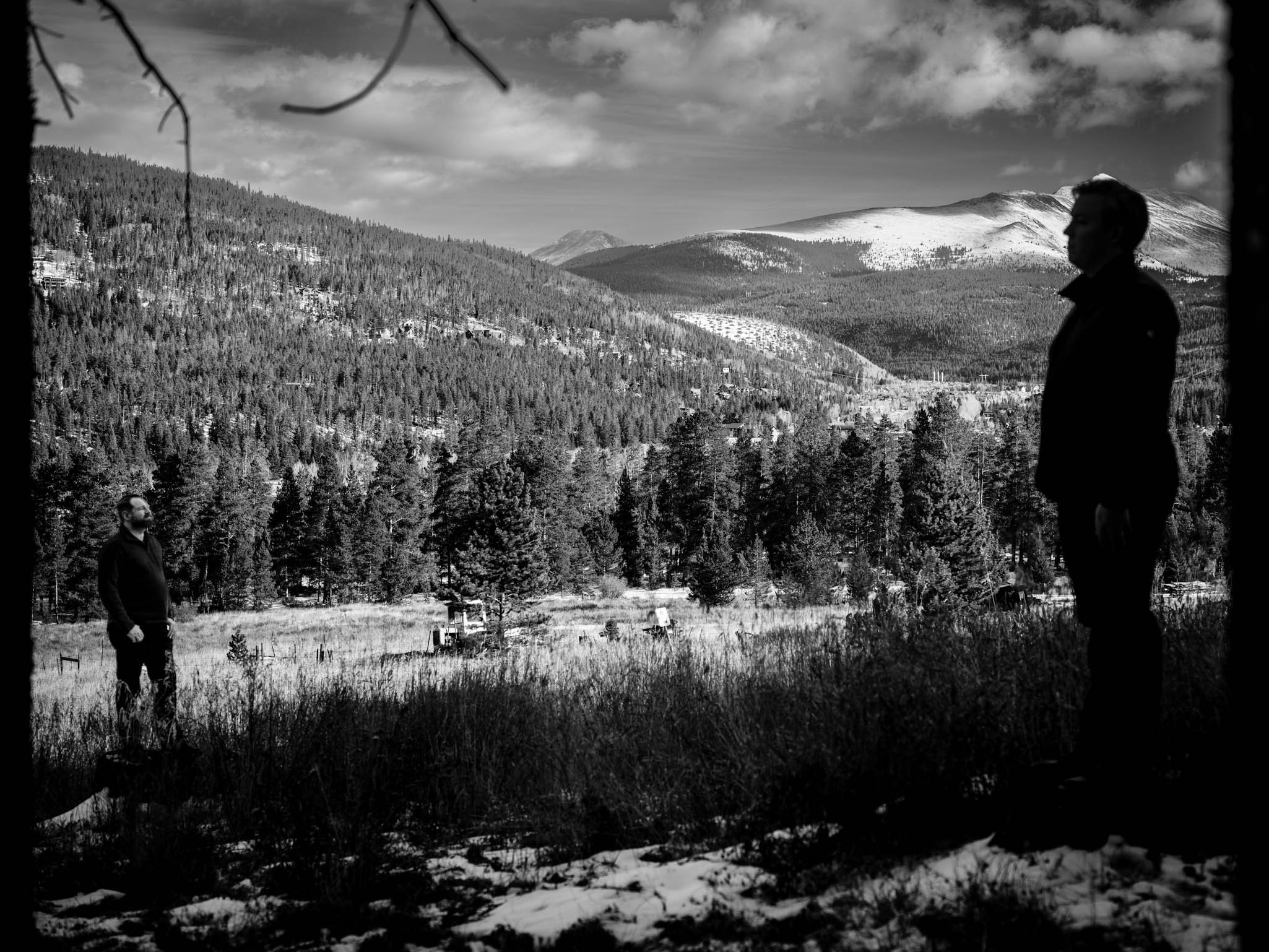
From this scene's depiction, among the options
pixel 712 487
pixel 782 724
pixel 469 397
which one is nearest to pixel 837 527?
pixel 712 487

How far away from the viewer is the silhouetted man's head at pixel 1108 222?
290cm

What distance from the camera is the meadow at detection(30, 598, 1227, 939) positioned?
11.2ft

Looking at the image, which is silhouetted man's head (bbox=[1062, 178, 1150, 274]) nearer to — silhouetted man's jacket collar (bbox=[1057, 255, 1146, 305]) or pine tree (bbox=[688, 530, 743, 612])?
silhouetted man's jacket collar (bbox=[1057, 255, 1146, 305])

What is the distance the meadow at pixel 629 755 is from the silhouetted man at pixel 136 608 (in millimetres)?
338

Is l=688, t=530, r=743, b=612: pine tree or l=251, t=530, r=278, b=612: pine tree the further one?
l=251, t=530, r=278, b=612: pine tree

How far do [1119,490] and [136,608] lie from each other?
6688mm

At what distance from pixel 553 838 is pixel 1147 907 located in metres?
2.42

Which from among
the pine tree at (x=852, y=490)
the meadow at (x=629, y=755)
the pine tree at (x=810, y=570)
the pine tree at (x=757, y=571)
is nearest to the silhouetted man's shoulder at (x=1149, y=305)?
the meadow at (x=629, y=755)

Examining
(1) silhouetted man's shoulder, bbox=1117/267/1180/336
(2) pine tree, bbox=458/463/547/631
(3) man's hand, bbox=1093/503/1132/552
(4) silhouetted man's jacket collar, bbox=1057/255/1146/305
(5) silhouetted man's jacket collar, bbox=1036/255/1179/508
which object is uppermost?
(4) silhouetted man's jacket collar, bbox=1057/255/1146/305

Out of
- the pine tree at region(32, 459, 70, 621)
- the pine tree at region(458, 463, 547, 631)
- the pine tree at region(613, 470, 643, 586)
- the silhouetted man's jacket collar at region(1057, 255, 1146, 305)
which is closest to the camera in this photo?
the silhouetted man's jacket collar at region(1057, 255, 1146, 305)

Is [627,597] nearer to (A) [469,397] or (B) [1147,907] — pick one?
(B) [1147,907]

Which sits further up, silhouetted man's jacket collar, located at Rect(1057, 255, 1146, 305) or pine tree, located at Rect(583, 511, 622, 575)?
silhouetted man's jacket collar, located at Rect(1057, 255, 1146, 305)

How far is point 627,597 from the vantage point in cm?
5028

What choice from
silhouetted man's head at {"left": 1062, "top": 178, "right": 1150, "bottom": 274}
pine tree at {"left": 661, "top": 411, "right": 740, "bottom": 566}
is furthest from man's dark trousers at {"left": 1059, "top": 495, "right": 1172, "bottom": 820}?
pine tree at {"left": 661, "top": 411, "right": 740, "bottom": 566}
